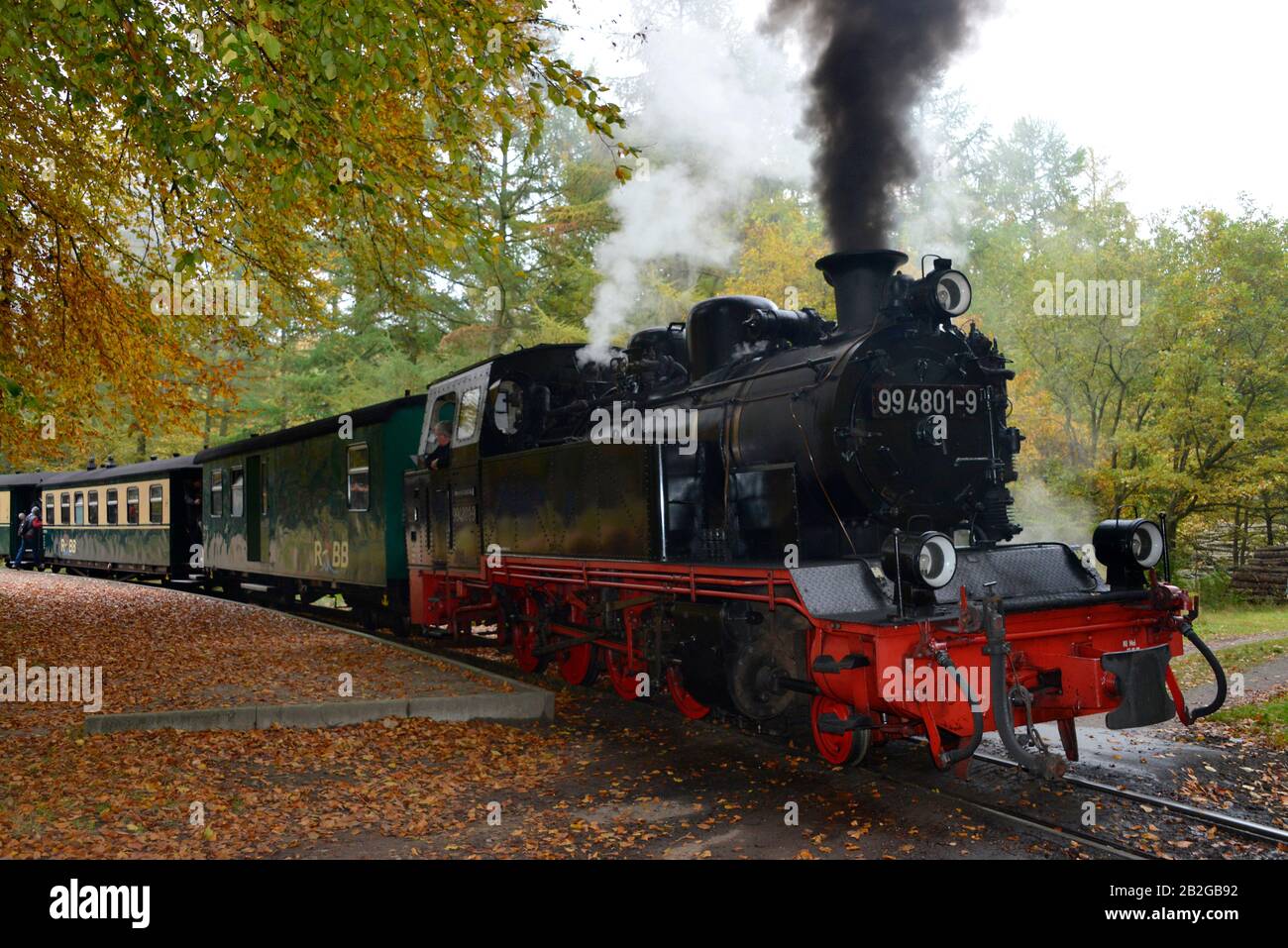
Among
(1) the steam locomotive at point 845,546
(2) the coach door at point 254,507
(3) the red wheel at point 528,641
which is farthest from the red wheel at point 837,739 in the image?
(2) the coach door at point 254,507

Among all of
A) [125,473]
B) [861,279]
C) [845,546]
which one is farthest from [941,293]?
[125,473]

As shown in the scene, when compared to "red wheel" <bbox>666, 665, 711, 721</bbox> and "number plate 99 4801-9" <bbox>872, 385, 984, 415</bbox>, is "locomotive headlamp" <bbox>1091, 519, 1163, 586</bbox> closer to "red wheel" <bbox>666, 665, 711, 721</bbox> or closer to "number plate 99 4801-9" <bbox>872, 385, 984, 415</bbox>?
"number plate 99 4801-9" <bbox>872, 385, 984, 415</bbox>

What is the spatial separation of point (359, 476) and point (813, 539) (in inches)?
335

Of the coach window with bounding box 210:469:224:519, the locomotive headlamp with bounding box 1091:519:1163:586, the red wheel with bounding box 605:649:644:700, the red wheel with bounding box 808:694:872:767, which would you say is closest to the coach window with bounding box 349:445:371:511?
the red wheel with bounding box 605:649:644:700

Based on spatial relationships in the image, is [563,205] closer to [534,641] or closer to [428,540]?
[428,540]

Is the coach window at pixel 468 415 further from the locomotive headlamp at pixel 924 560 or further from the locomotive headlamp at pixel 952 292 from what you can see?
the locomotive headlamp at pixel 924 560

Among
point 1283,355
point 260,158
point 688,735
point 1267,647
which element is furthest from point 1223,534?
point 260,158

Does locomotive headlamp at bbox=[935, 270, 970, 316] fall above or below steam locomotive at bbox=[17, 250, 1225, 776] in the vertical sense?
above

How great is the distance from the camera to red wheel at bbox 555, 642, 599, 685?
9453 mm

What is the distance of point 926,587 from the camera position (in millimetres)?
5641

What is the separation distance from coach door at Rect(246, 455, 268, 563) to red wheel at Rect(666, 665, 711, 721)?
11.6 meters

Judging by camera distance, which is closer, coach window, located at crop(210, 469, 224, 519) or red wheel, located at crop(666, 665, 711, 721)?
red wheel, located at crop(666, 665, 711, 721)

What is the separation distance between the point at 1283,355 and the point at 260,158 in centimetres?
1648

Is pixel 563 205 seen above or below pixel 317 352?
above
